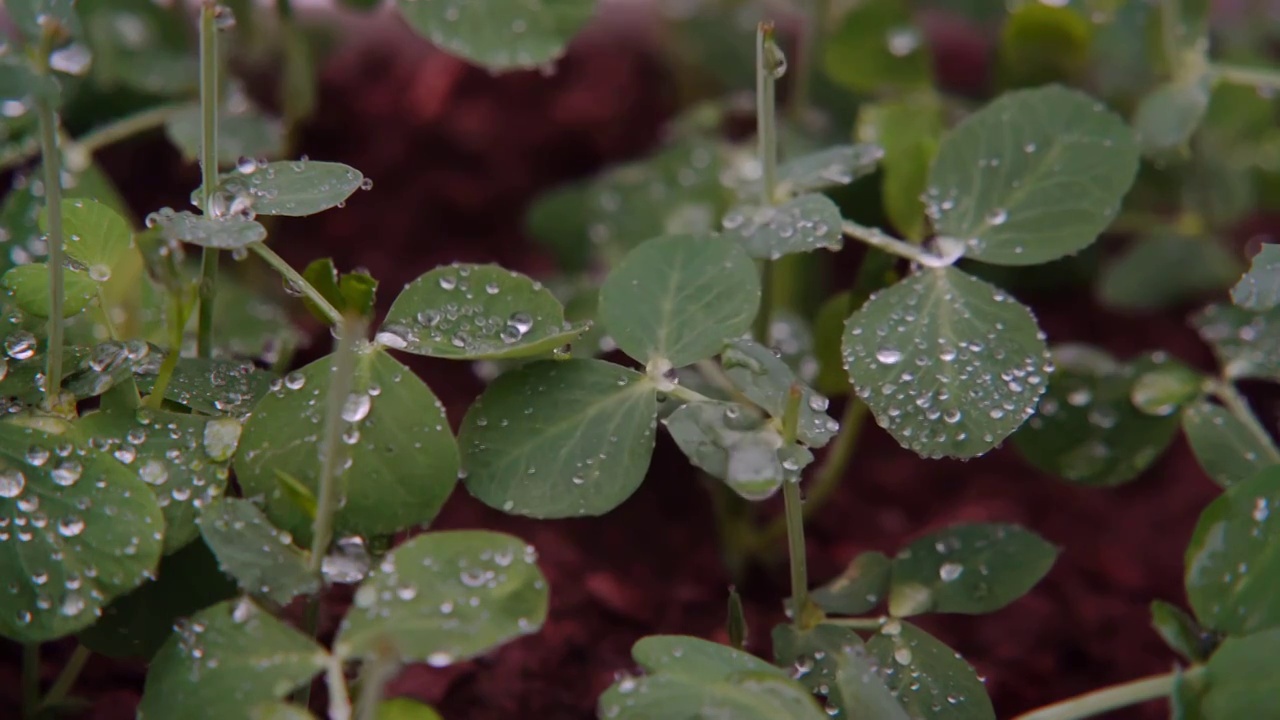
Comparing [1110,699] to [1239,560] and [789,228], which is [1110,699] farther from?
[789,228]

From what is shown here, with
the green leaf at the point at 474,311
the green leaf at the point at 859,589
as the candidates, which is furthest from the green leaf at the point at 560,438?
the green leaf at the point at 859,589

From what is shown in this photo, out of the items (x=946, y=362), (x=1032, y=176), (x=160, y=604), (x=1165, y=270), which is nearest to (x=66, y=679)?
(x=160, y=604)

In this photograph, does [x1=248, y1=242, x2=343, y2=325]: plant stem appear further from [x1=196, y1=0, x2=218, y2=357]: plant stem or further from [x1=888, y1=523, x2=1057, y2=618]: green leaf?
[x1=888, y1=523, x2=1057, y2=618]: green leaf

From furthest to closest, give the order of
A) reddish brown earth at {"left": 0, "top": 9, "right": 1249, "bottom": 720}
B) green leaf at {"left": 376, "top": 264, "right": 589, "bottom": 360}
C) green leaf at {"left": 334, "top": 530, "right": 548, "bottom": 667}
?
reddish brown earth at {"left": 0, "top": 9, "right": 1249, "bottom": 720}, green leaf at {"left": 376, "top": 264, "right": 589, "bottom": 360}, green leaf at {"left": 334, "top": 530, "right": 548, "bottom": 667}

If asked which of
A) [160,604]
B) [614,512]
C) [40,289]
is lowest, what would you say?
[614,512]

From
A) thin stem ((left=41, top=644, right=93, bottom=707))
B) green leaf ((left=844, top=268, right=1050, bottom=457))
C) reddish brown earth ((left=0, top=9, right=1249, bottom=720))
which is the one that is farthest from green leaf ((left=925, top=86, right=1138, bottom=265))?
thin stem ((left=41, top=644, right=93, bottom=707))

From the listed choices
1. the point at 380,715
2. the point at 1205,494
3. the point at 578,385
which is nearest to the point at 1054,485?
the point at 1205,494

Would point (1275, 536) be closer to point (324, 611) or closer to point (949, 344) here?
point (949, 344)

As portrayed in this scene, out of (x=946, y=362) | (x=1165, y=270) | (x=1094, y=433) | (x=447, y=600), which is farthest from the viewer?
(x=1165, y=270)
